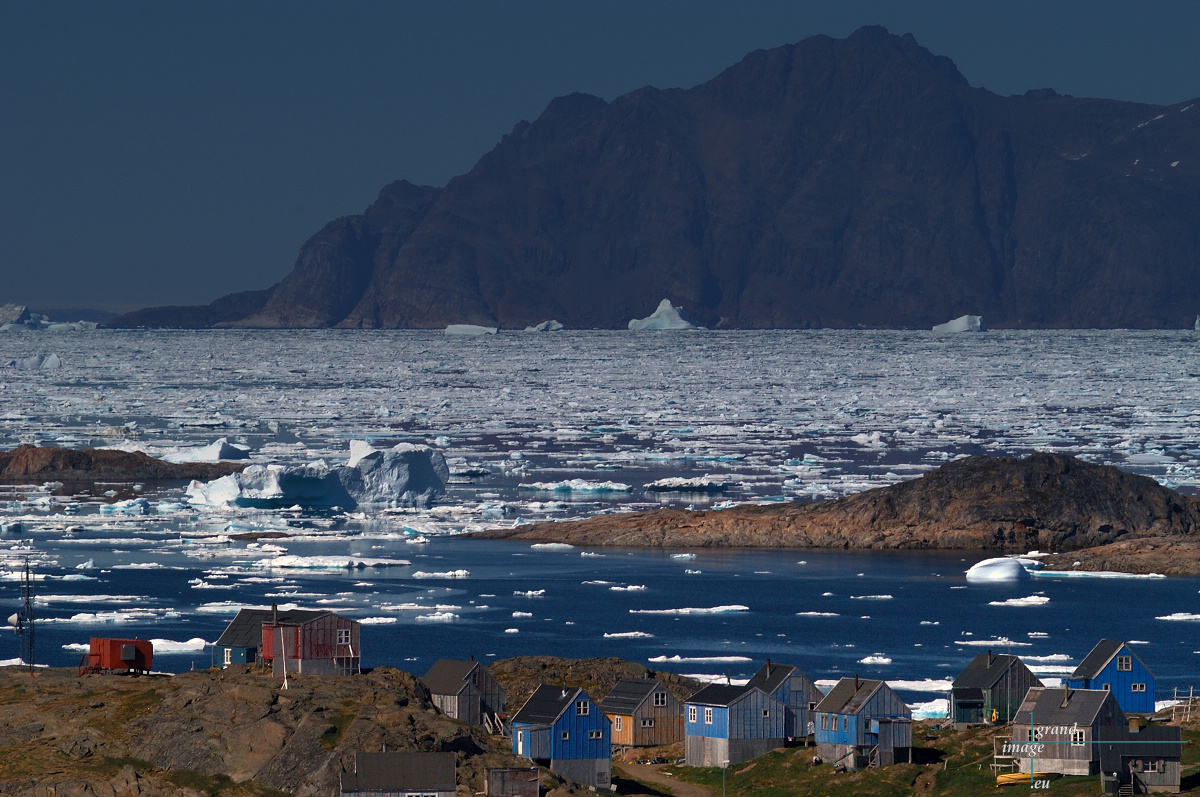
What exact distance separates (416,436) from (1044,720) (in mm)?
62223

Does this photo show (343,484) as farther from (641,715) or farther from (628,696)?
(641,715)

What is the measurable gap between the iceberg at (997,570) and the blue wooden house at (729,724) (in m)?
19.0

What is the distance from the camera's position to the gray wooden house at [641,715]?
33312mm

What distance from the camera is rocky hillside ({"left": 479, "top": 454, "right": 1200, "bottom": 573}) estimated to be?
55.8m

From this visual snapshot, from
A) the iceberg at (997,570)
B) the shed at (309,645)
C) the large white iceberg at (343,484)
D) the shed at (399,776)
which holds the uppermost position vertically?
the large white iceberg at (343,484)

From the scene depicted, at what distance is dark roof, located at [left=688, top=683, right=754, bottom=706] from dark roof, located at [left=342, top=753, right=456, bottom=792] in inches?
273

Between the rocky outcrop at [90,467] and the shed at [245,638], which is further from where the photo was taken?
the rocky outcrop at [90,467]

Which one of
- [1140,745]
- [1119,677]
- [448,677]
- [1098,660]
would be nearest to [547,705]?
[448,677]

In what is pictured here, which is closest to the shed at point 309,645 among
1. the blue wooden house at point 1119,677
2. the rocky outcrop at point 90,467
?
the blue wooden house at point 1119,677

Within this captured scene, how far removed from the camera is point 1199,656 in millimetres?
40812

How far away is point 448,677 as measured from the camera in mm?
32594

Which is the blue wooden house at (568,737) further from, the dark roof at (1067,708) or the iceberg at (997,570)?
the iceberg at (997,570)

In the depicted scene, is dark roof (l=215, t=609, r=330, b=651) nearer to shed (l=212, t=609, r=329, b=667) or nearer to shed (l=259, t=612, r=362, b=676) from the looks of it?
shed (l=212, t=609, r=329, b=667)

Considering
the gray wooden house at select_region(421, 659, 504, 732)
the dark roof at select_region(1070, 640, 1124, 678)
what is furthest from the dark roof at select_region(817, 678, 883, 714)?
the gray wooden house at select_region(421, 659, 504, 732)
